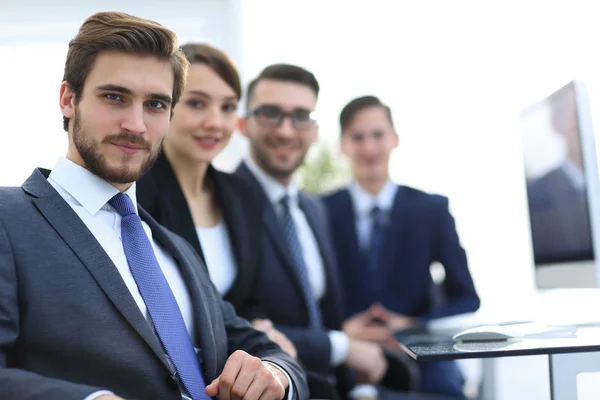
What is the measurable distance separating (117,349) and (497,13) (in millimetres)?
4650

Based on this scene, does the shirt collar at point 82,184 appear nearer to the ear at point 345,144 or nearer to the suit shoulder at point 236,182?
the suit shoulder at point 236,182

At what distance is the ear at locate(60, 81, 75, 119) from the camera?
1.59 metres

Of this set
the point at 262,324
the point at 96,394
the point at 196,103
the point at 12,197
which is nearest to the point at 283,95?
the point at 196,103

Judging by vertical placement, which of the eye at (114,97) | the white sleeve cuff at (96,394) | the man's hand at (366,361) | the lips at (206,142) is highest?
the lips at (206,142)

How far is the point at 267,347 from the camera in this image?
1798 mm

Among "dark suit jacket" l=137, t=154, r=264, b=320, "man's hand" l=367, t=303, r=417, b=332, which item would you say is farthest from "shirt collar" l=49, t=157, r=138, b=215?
"man's hand" l=367, t=303, r=417, b=332

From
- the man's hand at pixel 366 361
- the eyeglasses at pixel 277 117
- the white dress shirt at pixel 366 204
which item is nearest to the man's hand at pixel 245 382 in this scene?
the man's hand at pixel 366 361

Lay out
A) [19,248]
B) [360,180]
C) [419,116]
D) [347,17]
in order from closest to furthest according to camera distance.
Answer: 1. [19,248]
2. [360,180]
3. [347,17]
4. [419,116]

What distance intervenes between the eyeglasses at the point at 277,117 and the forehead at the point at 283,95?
0.08 ft

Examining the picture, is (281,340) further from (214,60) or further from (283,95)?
(283,95)

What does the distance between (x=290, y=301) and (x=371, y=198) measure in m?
1.03

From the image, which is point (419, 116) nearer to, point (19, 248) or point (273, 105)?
point (273, 105)

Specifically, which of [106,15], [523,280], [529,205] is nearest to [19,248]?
[106,15]

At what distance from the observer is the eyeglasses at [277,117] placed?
117 inches
